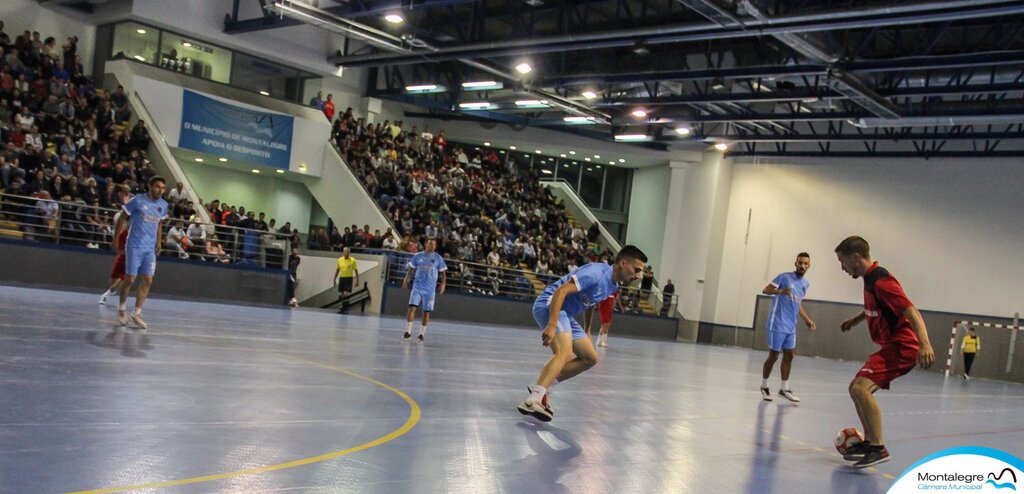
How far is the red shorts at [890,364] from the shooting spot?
7.49 meters

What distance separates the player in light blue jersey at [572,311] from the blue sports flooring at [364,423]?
28cm

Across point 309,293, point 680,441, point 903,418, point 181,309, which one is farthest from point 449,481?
point 309,293

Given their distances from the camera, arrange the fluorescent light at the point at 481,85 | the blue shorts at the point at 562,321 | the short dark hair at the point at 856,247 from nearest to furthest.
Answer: the short dark hair at the point at 856,247 < the blue shorts at the point at 562,321 < the fluorescent light at the point at 481,85

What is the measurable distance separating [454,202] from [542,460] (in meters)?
29.1

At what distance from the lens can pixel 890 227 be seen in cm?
3600

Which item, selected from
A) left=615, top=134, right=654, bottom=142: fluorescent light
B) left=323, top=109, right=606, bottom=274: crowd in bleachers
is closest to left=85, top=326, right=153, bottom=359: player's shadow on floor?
left=323, top=109, right=606, bottom=274: crowd in bleachers

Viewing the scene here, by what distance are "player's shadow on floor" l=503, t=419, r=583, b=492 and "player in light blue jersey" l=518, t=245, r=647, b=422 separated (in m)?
0.28

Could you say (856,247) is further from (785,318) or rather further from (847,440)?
(785,318)

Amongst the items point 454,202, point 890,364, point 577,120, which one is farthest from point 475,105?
point 890,364

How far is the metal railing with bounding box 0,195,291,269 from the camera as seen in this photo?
21031 millimetres

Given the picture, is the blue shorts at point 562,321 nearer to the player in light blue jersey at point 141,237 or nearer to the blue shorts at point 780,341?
the blue shorts at point 780,341

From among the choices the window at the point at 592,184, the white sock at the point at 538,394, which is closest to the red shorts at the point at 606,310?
the white sock at the point at 538,394

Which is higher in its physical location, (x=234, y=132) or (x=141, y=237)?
(x=234, y=132)

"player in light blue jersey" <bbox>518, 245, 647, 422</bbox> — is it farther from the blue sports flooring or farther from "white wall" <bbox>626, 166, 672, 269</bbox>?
"white wall" <bbox>626, 166, 672, 269</bbox>
